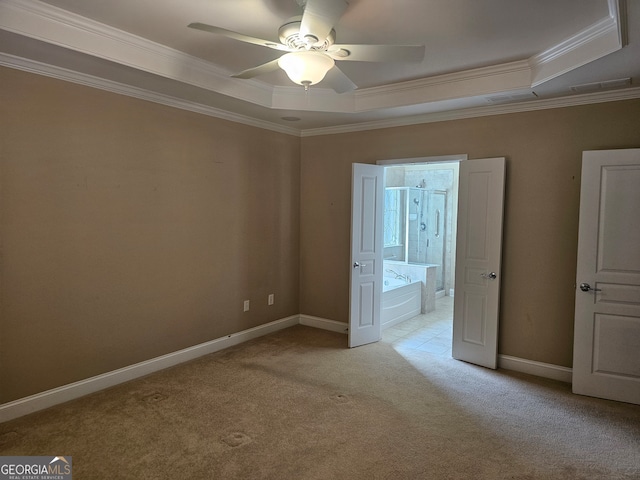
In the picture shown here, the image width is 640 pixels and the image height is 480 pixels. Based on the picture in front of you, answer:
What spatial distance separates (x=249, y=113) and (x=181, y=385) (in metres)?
2.84

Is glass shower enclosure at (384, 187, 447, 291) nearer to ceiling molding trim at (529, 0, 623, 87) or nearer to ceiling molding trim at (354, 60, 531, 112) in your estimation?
ceiling molding trim at (354, 60, 531, 112)

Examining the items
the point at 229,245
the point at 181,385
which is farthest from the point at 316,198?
the point at 181,385

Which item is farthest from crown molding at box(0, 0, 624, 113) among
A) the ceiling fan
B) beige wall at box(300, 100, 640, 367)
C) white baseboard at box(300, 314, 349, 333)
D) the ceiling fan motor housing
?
white baseboard at box(300, 314, 349, 333)

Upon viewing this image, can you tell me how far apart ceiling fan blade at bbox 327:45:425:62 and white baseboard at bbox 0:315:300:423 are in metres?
3.13

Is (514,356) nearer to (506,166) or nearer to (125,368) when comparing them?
(506,166)

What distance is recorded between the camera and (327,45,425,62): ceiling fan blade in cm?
227

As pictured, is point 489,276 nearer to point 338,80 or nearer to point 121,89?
point 338,80

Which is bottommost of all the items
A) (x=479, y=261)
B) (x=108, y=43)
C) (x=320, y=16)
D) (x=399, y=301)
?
(x=399, y=301)

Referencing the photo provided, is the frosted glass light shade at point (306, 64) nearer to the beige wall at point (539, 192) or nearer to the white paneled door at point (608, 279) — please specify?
the beige wall at point (539, 192)

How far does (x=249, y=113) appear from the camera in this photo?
445 centimetres

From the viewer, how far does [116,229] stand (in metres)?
3.50

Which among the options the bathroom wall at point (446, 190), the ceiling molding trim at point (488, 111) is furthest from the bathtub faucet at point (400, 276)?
the ceiling molding trim at point (488, 111)

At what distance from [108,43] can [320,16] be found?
5.80 feet

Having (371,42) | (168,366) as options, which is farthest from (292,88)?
(168,366)
